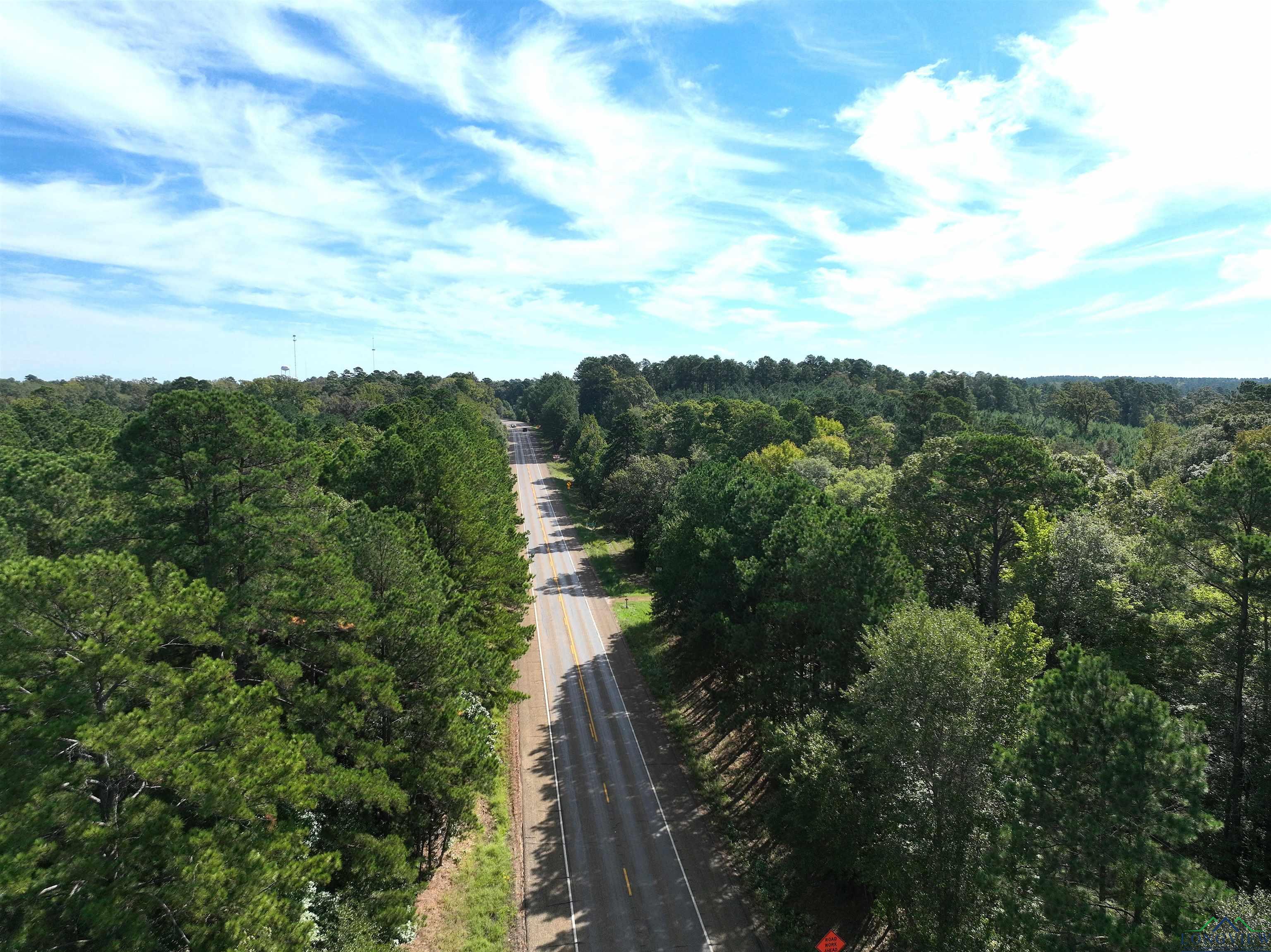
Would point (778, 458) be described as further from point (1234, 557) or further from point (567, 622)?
point (1234, 557)

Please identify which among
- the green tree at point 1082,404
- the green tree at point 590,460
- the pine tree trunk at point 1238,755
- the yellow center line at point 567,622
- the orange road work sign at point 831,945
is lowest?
the orange road work sign at point 831,945

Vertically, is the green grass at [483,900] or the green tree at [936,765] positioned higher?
the green tree at [936,765]

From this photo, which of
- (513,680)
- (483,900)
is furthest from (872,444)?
(483,900)

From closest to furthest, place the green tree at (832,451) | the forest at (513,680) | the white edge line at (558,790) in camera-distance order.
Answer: the forest at (513,680)
the white edge line at (558,790)
the green tree at (832,451)

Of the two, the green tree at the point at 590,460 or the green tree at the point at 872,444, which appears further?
the green tree at the point at 590,460

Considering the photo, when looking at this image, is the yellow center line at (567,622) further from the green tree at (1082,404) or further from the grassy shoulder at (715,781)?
the green tree at (1082,404)

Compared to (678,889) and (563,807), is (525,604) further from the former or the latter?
(678,889)

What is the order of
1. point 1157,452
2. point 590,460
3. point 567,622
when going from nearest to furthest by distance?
point 567,622 → point 1157,452 → point 590,460

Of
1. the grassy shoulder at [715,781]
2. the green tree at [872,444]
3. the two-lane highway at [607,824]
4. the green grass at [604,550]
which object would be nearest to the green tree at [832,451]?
the green tree at [872,444]
